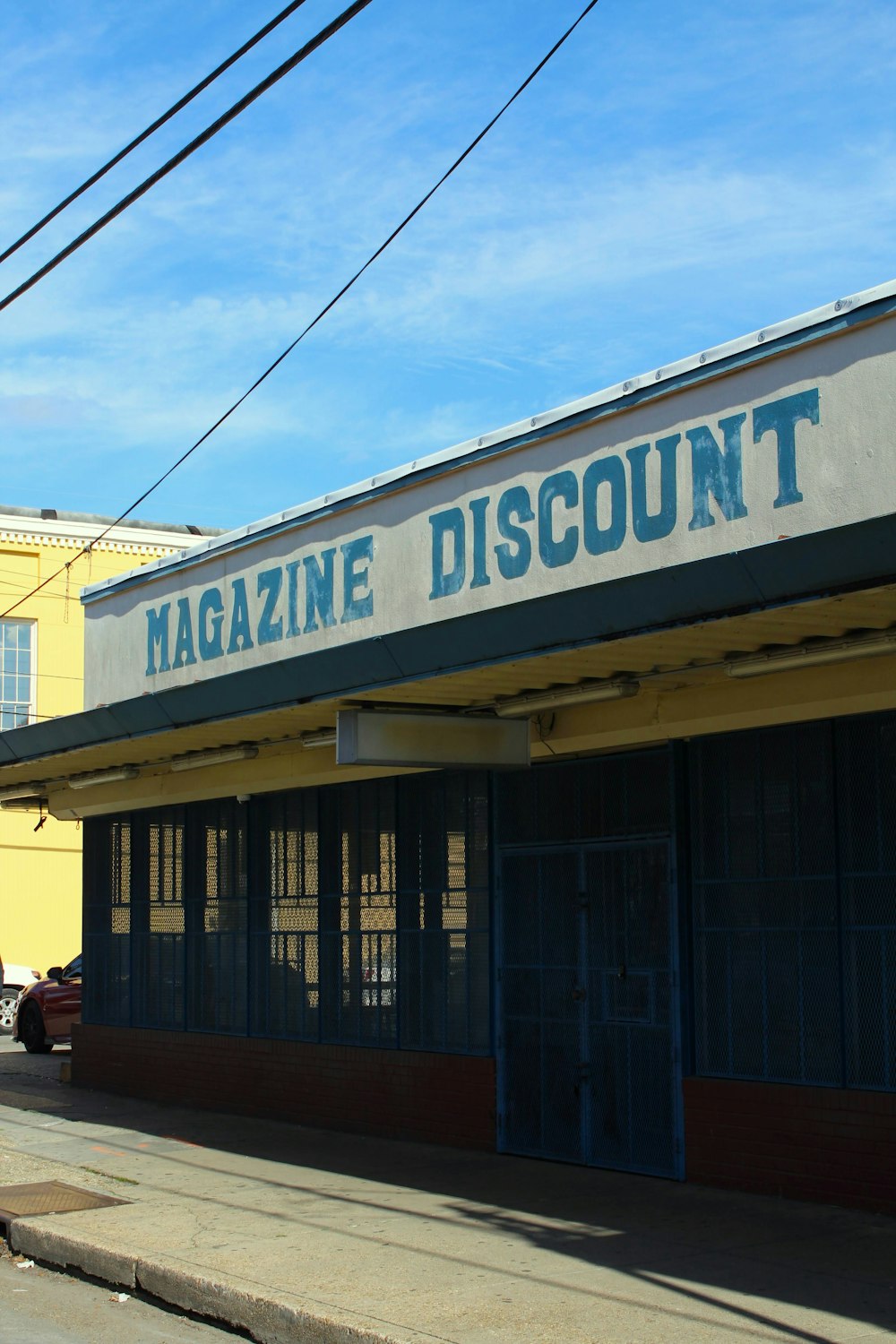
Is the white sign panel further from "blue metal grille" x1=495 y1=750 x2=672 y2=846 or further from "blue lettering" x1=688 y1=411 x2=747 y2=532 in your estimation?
"blue metal grille" x1=495 y1=750 x2=672 y2=846

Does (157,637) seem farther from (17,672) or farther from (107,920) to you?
(17,672)

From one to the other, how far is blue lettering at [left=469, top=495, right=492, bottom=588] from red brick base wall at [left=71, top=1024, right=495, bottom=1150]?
13.3 feet

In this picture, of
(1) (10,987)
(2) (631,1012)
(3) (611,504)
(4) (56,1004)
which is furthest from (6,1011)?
(3) (611,504)

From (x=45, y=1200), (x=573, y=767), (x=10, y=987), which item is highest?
(x=573, y=767)

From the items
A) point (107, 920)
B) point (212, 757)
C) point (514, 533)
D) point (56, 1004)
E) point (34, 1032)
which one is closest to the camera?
point (514, 533)

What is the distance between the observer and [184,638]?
14883 millimetres

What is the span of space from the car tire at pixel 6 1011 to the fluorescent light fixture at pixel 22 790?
10.7m

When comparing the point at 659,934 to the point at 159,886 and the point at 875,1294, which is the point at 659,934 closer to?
the point at 875,1294

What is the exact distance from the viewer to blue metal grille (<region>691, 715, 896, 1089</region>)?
Result: 9969mm

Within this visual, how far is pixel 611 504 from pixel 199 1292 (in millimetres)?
5216

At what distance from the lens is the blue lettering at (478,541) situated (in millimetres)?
11336

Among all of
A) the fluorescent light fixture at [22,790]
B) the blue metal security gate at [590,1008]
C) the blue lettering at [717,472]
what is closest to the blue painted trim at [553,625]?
the blue lettering at [717,472]

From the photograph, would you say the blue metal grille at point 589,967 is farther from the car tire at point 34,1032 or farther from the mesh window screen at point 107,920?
the car tire at point 34,1032

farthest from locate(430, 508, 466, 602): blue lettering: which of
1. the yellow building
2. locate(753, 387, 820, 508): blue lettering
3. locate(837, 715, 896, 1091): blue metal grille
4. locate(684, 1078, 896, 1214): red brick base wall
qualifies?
the yellow building
